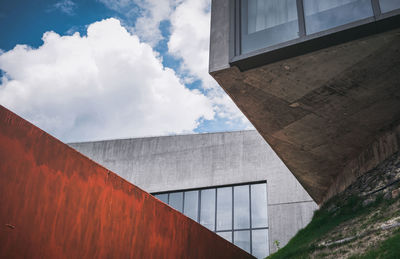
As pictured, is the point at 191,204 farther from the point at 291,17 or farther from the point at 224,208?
the point at 291,17

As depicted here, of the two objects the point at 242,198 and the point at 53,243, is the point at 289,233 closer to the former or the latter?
the point at 242,198

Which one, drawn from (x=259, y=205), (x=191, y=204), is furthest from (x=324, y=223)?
(x=191, y=204)

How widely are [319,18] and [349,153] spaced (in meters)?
4.79

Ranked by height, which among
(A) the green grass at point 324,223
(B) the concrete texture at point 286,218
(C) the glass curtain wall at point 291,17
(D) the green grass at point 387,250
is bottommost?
(D) the green grass at point 387,250

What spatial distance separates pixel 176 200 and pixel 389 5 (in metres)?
18.0

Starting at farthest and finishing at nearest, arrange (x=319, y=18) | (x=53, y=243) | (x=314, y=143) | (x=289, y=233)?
(x=289, y=233) < (x=314, y=143) < (x=319, y=18) < (x=53, y=243)

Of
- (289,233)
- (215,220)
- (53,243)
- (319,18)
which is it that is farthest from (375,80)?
(215,220)

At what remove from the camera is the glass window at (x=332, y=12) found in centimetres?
773

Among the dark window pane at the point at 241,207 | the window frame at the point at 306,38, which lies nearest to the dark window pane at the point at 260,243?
the dark window pane at the point at 241,207

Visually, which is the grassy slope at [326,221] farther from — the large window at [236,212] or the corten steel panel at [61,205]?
the large window at [236,212]

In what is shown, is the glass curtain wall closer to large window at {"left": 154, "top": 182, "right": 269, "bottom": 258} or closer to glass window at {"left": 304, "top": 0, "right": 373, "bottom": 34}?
glass window at {"left": 304, "top": 0, "right": 373, "bottom": 34}

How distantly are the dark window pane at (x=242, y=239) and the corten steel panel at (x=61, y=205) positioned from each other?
14.4 m

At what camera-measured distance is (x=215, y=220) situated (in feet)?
71.0

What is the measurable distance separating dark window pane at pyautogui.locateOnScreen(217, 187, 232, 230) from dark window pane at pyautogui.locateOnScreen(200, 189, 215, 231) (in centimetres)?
36
